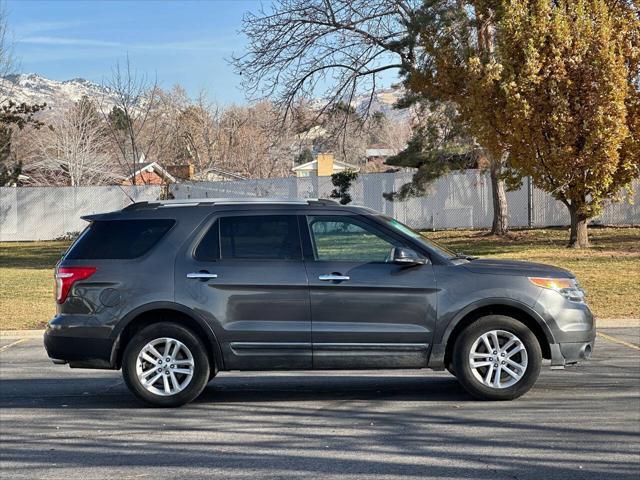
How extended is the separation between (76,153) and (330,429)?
4686 cm

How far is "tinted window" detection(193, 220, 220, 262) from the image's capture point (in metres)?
7.76

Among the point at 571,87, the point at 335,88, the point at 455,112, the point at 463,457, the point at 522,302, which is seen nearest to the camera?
the point at 463,457

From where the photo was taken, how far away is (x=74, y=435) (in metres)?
6.86

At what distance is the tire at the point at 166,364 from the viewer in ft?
25.0

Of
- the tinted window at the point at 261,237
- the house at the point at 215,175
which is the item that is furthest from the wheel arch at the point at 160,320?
the house at the point at 215,175

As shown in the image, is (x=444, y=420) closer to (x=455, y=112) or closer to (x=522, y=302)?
(x=522, y=302)

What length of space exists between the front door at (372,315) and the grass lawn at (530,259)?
668cm

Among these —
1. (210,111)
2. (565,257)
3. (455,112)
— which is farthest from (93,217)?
(210,111)

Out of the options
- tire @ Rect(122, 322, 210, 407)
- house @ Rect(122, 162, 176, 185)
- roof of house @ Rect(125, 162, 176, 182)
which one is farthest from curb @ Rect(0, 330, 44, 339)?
roof of house @ Rect(125, 162, 176, 182)

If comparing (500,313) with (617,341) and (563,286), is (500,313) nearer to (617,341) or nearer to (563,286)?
(563,286)

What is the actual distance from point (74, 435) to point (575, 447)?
384 centimetres


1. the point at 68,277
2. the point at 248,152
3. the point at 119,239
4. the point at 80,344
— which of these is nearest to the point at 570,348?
the point at 119,239

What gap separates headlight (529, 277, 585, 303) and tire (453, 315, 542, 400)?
0.41 meters

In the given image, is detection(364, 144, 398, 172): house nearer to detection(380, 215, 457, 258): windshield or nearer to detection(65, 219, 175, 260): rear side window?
detection(380, 215, 457, 258): windshield
